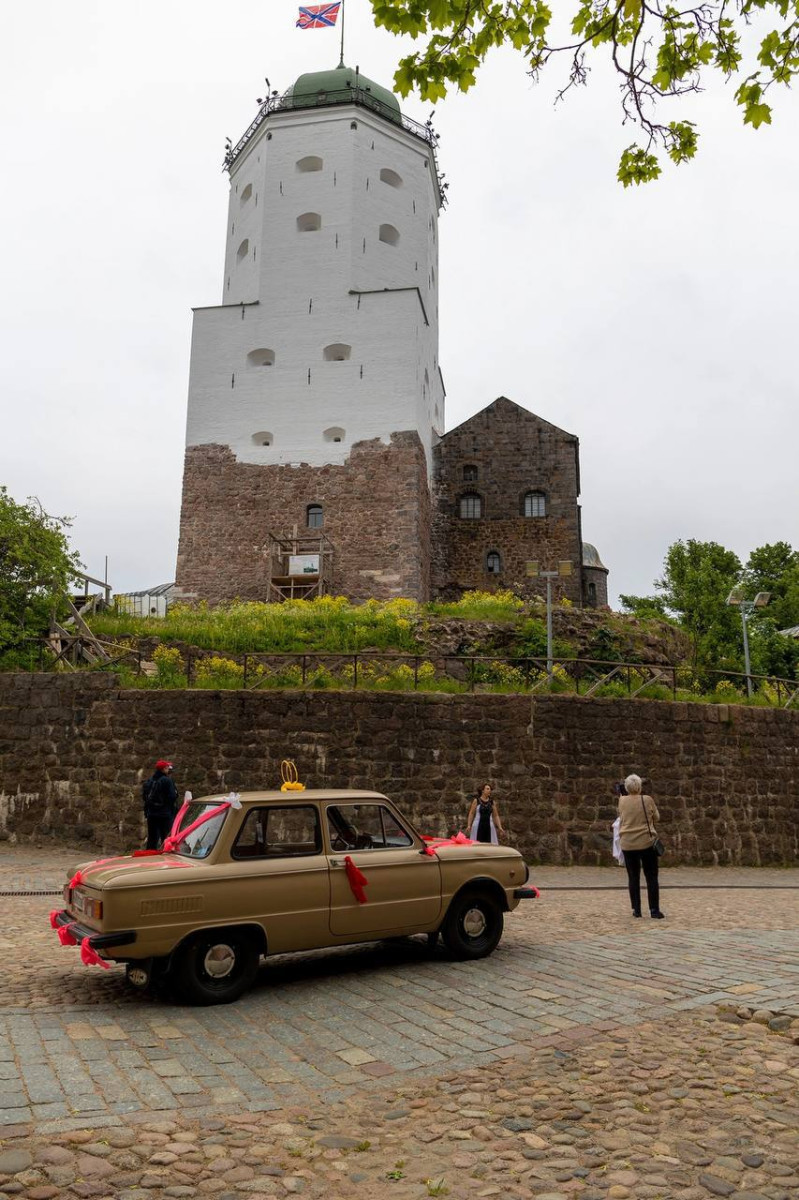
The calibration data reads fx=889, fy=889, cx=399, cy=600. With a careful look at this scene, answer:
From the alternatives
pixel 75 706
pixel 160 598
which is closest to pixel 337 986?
pixel 75 706

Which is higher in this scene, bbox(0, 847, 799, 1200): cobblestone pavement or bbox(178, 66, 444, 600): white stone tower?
bbox(178, 66, 444, 600): white stone tower

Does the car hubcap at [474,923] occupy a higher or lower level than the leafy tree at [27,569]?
lower

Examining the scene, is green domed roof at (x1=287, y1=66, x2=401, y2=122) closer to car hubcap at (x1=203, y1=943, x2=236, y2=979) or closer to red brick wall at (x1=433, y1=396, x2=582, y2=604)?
red brick wall at (x1=433, y1=396, x2=582, y2=604)

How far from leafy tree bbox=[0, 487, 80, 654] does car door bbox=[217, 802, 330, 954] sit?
39.1 ft

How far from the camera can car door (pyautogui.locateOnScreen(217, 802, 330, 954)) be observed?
20.0 ft

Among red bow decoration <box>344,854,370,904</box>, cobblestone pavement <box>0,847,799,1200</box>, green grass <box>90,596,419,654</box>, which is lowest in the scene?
cobblestone pavement <box>0,847,799,1200</box>

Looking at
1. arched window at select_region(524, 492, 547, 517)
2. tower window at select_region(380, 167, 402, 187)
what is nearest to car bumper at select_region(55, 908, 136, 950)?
arched window at select_region(524, 492, 547, 517)

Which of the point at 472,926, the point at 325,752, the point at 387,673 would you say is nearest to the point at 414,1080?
the point at 472,926

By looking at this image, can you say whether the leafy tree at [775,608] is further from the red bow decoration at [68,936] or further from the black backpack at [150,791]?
the red bow decoration at [68,936]

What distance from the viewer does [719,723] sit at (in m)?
16.9

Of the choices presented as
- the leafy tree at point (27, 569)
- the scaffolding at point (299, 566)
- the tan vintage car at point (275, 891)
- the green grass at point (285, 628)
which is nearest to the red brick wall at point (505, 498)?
the scaffolding at point (299, 566)

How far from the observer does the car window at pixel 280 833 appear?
251 inches

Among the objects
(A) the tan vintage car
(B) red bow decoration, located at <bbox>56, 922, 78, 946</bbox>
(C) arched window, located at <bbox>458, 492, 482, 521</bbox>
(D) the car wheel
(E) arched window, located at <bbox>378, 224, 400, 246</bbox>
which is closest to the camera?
(A) the tan vintage car

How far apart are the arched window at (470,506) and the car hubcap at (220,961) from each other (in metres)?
27.9
